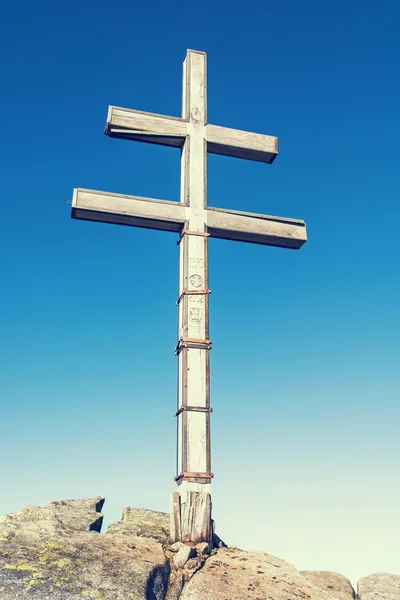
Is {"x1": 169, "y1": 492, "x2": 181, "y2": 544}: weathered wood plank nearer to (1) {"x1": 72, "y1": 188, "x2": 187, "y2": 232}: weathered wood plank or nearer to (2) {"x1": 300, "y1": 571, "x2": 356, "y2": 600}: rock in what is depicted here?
(2) {"x1": 300, "y1": 571, "x2": 356, "y2": 600}: rock

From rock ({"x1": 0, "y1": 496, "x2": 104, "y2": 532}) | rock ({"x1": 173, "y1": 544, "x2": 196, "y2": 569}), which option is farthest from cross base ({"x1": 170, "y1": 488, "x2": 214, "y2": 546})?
rock ({"x1": 0, "y1": 496, "x2": 104, "y2": 532})

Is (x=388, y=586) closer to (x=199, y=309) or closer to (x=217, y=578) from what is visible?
(x=217, y=578)

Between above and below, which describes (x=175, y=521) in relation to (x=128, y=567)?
above

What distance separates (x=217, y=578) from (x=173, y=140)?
7922 millimetres

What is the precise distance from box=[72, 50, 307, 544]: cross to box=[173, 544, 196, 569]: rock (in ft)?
1.00

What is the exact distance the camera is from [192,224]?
12820 millimetres

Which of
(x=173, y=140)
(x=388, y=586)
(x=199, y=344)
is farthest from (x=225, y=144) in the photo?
(x=388, y=586)

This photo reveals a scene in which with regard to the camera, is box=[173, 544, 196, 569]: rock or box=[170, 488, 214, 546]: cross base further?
box=[170, 488, 214, 546]: cross base

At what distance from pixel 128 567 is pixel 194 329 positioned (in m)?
3.96

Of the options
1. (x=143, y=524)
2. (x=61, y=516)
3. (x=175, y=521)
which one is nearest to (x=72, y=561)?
(x=61, y=516)

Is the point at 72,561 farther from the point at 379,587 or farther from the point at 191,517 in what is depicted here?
the point at 379,587

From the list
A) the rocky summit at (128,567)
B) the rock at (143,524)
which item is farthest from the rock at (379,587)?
the rock at (143,524)

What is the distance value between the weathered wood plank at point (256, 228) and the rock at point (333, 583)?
19.5 feet

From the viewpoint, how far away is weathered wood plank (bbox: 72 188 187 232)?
12508 mm
